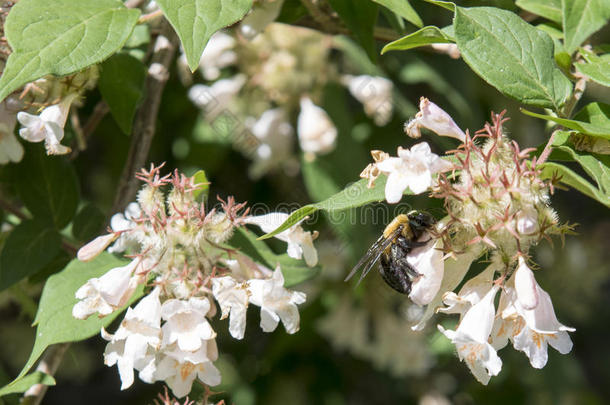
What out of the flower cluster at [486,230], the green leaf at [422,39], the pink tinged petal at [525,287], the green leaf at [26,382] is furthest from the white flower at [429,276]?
the green leaf at [26,382]

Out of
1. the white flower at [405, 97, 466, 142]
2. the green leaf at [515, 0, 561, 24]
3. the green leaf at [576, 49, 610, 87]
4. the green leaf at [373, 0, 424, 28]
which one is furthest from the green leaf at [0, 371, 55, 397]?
the green leaf at [515, 0, 561, 24]

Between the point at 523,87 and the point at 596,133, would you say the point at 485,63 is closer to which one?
the point at 523,87

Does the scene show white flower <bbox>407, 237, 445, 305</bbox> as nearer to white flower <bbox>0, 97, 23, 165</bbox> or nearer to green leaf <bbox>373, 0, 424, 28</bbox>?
green leaf <bbox>373, 0, 424, 28</bbox>

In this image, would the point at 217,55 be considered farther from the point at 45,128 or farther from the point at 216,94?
the point at 45,128

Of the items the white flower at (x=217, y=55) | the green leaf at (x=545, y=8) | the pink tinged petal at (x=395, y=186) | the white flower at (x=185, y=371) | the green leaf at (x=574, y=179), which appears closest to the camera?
the green leaf at (x=574, y=179)

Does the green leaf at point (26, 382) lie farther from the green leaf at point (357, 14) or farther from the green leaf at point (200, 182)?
the green leaf at point (357, 14)

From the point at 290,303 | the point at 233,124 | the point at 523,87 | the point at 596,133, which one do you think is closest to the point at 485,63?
the point at 523,87
